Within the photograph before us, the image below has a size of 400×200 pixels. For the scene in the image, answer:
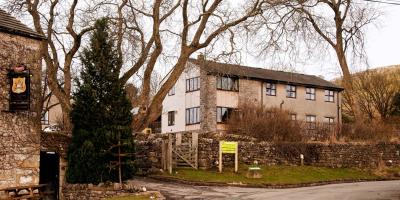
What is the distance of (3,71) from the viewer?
2161cm

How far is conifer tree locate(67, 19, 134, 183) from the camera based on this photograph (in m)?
24.0

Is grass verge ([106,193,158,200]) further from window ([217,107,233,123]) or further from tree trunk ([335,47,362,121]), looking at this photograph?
tree trunk ([335,47,362,121])

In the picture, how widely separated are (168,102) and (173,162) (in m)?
21.8

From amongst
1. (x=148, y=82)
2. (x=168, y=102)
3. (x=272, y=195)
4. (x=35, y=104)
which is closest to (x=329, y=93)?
(x=168, y=102)

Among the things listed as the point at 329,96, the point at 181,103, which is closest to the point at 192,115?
the point at 181,103

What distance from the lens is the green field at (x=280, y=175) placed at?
96.3 feet

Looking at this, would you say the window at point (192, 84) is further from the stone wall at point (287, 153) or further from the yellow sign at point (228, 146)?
the yellow sign at point (228, 146)

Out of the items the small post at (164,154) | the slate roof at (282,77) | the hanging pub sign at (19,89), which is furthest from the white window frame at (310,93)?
the hanging pub sign at (19,89)

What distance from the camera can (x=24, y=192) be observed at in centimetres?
2198

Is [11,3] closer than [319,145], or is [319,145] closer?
[11,3]

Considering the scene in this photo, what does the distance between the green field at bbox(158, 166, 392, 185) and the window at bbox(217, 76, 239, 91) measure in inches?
634

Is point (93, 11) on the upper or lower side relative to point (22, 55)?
upper

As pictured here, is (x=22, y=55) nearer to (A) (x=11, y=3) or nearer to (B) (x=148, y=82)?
(A) (x=11, y=3)

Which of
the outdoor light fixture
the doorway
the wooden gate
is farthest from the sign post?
the outdoor light fixture
